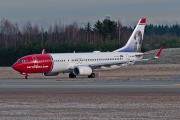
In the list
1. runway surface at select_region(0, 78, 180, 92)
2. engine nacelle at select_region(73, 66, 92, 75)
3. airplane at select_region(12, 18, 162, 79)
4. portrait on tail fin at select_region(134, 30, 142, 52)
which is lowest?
runway surface at select_region(0, 78, 180, 92)

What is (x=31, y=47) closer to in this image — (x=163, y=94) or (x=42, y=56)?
(x=42, y=56)

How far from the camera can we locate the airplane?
62.5m

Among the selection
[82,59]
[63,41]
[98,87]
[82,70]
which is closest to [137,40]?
[82,59]

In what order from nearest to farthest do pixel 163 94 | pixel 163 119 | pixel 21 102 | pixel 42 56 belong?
pixel 163 119 → pixel 21 102 → pixel 163 94 → pixel 42 56

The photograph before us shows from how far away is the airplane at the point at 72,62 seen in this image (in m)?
62.5

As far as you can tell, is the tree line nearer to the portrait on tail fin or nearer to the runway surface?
the portrait on tail fin

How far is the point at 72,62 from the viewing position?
64.8 meters

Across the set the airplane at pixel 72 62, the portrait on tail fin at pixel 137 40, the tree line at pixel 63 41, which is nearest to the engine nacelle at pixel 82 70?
the airplane at pixel 72 62

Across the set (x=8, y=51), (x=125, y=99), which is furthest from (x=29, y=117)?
(x=8, y=51)

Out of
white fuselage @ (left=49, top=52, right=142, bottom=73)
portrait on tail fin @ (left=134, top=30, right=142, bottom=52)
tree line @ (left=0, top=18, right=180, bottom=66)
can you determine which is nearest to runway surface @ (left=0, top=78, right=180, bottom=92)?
white fuselage @ (left=49, top=52, right=142, bottom=73)

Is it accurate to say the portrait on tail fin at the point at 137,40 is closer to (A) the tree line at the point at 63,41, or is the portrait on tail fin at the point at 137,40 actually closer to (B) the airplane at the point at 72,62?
(B) the airplane at the point at 72,62

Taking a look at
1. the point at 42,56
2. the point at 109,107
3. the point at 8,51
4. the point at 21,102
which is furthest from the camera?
the point at 8,51

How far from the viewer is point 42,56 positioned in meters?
63.3

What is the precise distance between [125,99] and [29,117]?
30.2 ft
